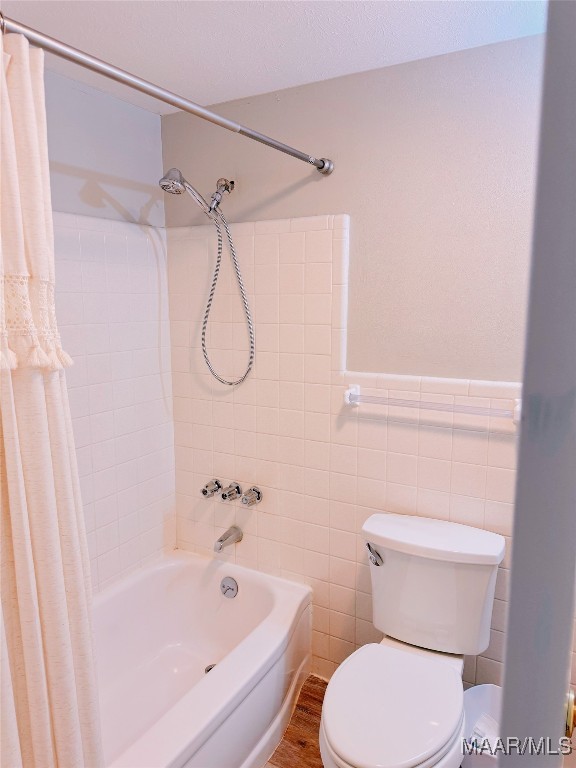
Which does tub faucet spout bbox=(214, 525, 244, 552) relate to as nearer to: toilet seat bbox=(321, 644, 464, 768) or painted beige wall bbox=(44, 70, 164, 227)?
toilet seat bbox=(321, 644, 464, 768)

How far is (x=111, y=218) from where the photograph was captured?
207cm

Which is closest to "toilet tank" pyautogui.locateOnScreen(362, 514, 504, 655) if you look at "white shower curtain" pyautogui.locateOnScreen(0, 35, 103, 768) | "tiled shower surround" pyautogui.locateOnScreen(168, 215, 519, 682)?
"tiled shower surround" pyautogui.locateOnScreen(168, 215, 519, 682)

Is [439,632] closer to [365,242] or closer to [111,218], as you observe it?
[365,242]

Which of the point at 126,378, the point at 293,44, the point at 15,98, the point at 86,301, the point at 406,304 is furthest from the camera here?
the point at 126,378

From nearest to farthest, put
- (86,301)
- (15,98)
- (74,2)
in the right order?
(15,98)
(74,2)
(86,301)

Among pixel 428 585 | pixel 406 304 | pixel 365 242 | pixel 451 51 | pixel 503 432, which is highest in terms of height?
pixel 451 51

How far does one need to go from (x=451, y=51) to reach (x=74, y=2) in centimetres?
114

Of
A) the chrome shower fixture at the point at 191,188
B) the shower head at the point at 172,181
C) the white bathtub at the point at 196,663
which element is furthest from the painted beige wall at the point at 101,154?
the white bathtub at the point at 196,663

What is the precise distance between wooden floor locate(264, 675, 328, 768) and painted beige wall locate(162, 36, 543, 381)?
52.5 inches

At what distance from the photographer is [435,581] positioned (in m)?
1.66

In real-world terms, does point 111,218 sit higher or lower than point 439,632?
higher

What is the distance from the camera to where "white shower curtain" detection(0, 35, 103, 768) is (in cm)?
99

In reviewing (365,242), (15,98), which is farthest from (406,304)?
(15,98)

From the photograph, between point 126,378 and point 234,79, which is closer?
point 234,79
